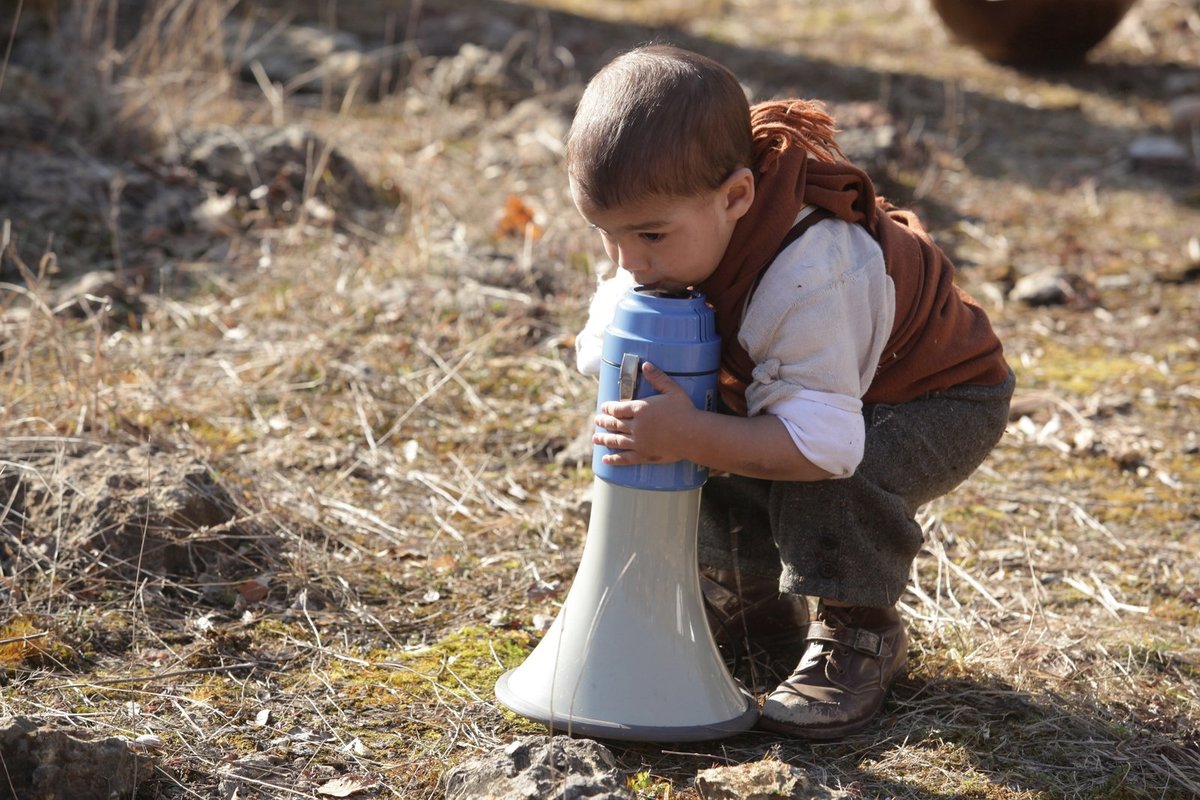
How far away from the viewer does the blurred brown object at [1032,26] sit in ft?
24.0

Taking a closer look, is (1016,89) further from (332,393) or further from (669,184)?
(669,184)

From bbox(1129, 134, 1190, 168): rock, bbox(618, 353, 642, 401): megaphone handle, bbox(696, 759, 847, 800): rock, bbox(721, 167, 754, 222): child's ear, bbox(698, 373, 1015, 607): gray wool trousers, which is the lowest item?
bbox(696, 759, 847, 800): rock

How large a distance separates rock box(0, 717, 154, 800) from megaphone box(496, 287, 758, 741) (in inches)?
25.3

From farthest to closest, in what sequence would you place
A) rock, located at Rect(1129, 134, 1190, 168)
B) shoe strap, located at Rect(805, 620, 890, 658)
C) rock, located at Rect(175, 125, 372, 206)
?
rock, located at Rect(1129, 134, 1190, 168)
rock, located at Rect(175, 125, 372, 206)
shoe strap, located at Rect(805, 620, 890, 658)

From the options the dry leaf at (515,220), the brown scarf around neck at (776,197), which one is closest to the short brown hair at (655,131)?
the brown scarf around neck at (776,197)

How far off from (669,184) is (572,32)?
6.22 meters

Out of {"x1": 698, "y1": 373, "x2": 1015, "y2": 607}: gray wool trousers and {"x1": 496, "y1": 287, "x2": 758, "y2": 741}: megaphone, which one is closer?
{"x1": 496, "y1": 287, "x2": 758, "y2": 741}: megaphone

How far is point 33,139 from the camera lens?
510 cm

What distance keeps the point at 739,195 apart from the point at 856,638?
0.83 meters

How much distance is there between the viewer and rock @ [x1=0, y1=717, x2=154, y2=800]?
185cm

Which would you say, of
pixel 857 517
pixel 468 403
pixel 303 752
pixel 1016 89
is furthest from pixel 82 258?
pixel 1016 89

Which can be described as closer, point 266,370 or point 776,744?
point 776,744

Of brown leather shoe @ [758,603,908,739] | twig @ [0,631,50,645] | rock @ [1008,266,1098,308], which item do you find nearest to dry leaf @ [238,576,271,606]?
twig @ [0,631,50,645]

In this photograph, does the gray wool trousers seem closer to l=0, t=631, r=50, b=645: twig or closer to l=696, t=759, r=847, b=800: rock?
l=696, t=759, r=847, b=800: rock
